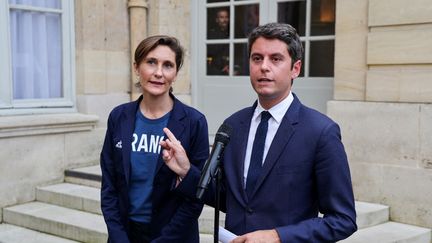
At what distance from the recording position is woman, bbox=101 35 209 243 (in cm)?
231

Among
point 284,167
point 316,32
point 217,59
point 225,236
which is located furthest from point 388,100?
point 225,236

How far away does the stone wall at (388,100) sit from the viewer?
169 inches

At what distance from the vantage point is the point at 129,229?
238cm

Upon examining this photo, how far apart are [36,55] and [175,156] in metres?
4.20

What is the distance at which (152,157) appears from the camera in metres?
2.32

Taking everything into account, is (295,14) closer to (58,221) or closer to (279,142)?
(58,221)

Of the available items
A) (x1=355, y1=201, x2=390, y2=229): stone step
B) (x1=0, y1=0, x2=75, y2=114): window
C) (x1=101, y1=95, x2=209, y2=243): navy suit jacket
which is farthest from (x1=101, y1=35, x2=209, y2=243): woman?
(x1=0, y1=0, x2=75, y2=114): window

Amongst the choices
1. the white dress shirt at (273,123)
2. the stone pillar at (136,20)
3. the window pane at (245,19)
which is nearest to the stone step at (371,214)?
the white dress shirt at (273,123)

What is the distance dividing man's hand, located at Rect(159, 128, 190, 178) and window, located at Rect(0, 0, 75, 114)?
149 inches

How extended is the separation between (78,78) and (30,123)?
3.14 feet

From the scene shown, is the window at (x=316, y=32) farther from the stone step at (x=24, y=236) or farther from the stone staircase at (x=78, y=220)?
the stone step at (x=24, y=236)

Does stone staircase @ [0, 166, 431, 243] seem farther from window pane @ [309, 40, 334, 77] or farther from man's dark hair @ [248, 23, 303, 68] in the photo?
man's dark hair @ [248, 23, 303, 68]

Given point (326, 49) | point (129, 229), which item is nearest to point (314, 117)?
point (129, 229)

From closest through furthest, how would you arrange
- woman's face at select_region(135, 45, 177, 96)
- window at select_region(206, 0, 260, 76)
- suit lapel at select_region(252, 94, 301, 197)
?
suit lapel at select_region(252, 94, 301, 197)
woman's face at select_region(135, 45, 177, 96)
window at select_region(206, 0, 260, 76)
